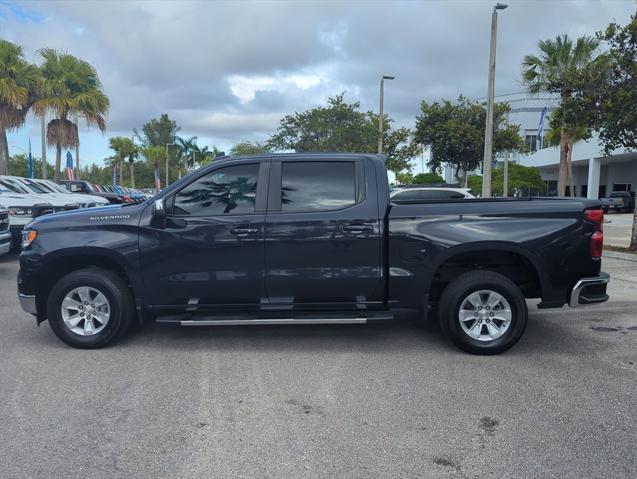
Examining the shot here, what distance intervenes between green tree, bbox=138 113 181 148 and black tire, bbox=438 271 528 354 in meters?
97.0

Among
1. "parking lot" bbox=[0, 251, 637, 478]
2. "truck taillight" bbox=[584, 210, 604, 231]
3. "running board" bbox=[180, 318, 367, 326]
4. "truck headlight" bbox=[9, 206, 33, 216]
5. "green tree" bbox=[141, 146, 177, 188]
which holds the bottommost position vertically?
"parking lot" bbox=[0, 251, 637, 478]

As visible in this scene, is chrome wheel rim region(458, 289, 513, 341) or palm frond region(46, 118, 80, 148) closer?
chrome wheel rim region(458, 289, 513, 341)

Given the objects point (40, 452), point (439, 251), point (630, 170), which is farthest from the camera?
point (630, 170)

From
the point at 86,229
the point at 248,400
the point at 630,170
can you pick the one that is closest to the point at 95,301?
the point at 86,229

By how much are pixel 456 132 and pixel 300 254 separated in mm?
21536

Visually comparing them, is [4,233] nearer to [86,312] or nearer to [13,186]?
[13,186]

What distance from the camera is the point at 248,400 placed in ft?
14.4

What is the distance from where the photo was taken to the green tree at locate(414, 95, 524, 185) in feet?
83.6

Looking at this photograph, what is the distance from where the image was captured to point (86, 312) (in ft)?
18.5

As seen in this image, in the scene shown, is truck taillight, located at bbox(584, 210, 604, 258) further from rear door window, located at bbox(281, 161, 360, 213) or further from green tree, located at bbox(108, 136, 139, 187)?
green tree, located at bbox(108, 136, 139, 187)

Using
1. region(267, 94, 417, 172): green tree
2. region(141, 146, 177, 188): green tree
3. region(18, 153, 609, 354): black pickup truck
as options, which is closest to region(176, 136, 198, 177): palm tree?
region(141, 146, 177, 188): green tree

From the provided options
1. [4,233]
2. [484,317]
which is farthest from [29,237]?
[4,233]

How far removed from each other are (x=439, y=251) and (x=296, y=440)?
8.15 ft

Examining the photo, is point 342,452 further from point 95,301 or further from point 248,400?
point 95,301
